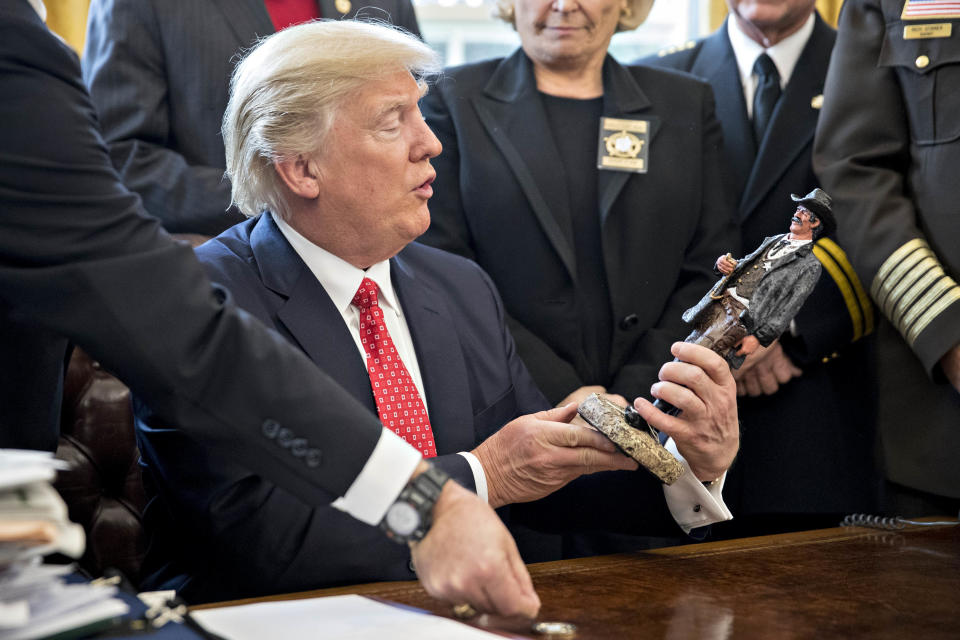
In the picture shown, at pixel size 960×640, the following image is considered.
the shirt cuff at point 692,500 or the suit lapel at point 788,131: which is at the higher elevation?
the suit lapel at point 788,131

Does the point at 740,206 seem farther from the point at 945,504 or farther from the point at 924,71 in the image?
the point at 945,504

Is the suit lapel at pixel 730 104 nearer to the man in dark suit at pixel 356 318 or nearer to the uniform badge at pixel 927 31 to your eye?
the uniform badge at pixel 927 31

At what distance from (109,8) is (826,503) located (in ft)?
7.24

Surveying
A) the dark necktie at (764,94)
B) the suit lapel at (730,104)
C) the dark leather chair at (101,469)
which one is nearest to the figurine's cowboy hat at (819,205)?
the suit lapel at (730,104)

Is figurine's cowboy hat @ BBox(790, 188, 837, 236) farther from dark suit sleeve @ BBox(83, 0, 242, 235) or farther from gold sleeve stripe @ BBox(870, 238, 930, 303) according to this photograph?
dark suit sleeve @ BBox(83, 0, 242, 235)

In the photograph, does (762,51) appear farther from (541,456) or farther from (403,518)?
(403,518)

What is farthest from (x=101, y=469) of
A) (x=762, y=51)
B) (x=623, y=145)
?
(x=762, y=51)

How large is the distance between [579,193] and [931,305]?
0.90 m

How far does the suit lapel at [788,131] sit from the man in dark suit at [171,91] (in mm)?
1341

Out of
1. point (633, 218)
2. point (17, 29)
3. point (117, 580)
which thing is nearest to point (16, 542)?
point (117, 580)

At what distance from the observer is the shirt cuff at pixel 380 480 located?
134 centimetres

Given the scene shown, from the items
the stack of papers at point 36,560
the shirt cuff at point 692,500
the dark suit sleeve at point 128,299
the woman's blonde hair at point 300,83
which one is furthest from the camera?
the woman's blonde hair at point 300,83

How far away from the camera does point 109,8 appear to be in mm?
2656

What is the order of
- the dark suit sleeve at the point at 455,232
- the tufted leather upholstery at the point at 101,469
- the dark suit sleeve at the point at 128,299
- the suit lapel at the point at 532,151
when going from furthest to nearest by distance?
the suit lapel at the point at 532,151 → the dark suit sleeve at the point at 455,232 → the tufted leather upholstery at the point at 101,469 → the dark suit sleeve at the point at 128,299
